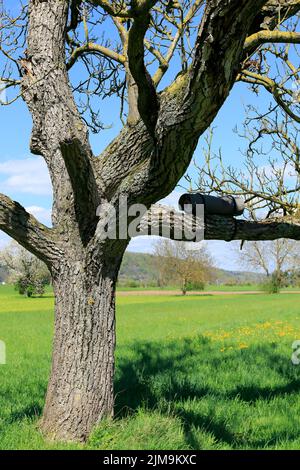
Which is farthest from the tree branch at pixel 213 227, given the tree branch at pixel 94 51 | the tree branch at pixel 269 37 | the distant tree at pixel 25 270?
the distant tree at pixel 25 270

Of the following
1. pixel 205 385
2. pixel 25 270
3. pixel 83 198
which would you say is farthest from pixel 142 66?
pixel 25 270

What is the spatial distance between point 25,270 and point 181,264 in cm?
2069

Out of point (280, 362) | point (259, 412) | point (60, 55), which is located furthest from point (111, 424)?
point (280, 362)

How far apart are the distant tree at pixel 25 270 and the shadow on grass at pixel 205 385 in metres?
49.8

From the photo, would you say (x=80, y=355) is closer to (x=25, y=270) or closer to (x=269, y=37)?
(x=269, y=37)

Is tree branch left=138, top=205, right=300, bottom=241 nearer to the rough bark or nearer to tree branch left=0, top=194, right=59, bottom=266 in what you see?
the rough bark

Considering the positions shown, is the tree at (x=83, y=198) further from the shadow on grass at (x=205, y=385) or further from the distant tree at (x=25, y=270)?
the distant tree at (x=25, y=270)

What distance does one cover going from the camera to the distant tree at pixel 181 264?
224ft

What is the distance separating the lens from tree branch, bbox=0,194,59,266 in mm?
4977

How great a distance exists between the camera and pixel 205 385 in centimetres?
718

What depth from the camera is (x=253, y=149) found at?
8273mm

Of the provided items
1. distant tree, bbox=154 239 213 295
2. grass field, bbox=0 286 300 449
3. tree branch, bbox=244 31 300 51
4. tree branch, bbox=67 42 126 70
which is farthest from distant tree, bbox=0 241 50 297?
tree branch, bbox=244 31 300 51

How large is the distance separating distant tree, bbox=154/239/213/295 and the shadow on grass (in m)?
56.8
